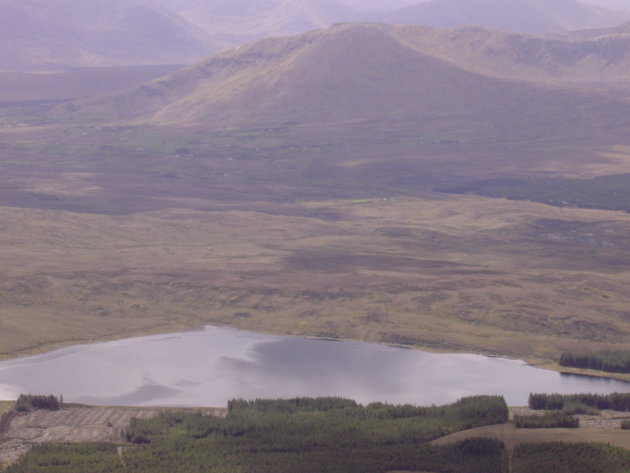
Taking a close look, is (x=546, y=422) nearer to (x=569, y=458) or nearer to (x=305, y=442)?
(x=569, y=458)

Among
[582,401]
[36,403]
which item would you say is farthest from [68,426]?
[582,401]

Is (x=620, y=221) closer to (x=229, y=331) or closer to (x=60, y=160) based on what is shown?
(x=229, y=331)

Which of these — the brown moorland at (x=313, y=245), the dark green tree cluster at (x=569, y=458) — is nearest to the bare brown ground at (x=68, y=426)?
the brown moorland at (x=313, y=245)

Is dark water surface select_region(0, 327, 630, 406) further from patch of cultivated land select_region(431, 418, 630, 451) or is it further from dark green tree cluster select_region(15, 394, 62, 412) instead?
patch of cultivated land select_region(431, 418, 630, 451)

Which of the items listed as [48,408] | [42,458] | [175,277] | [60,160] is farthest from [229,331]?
[60,160]

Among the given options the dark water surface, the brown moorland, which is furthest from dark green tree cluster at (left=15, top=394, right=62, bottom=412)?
the brown moorland
